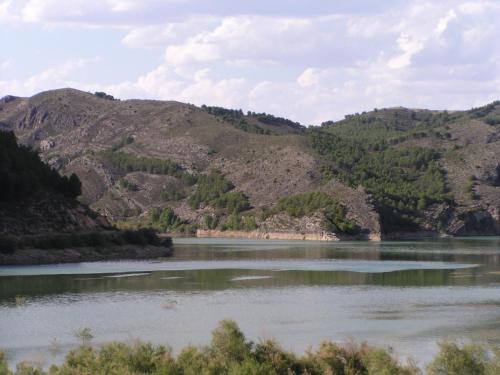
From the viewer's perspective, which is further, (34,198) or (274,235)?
(274,235)

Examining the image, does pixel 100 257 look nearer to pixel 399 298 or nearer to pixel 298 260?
pixel 298 260

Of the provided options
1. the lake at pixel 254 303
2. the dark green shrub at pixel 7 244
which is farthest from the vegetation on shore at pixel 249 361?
the dark green shrub at pixel 7 244

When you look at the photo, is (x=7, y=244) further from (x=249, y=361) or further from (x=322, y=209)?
(x=322, y=209)

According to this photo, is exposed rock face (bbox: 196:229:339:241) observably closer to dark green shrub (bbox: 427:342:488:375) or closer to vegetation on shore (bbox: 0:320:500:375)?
vegetation on shore (bbox: 0:320:500:375)

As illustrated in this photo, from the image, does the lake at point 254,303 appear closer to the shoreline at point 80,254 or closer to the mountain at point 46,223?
the shoreline at point 80,254

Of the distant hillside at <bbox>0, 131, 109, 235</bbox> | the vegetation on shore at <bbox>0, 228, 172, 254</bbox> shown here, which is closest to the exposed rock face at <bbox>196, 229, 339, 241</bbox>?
the vegetation on shore at <bbox>0, 228, 172, 254</bbox>

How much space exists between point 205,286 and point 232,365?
39.2m

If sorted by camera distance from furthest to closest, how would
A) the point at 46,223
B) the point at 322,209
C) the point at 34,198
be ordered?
1. the point at 322,209
2. the point at 34,198
3. the point at 46,223

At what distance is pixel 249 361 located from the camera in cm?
2770

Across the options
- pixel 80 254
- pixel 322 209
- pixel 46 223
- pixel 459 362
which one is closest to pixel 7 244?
pixel 80 254

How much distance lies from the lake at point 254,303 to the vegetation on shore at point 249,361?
21.8 feet

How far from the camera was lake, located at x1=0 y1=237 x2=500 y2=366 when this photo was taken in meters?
41.7

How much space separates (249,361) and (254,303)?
91.2ft

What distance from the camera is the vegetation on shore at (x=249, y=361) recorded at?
27156 millimetres
